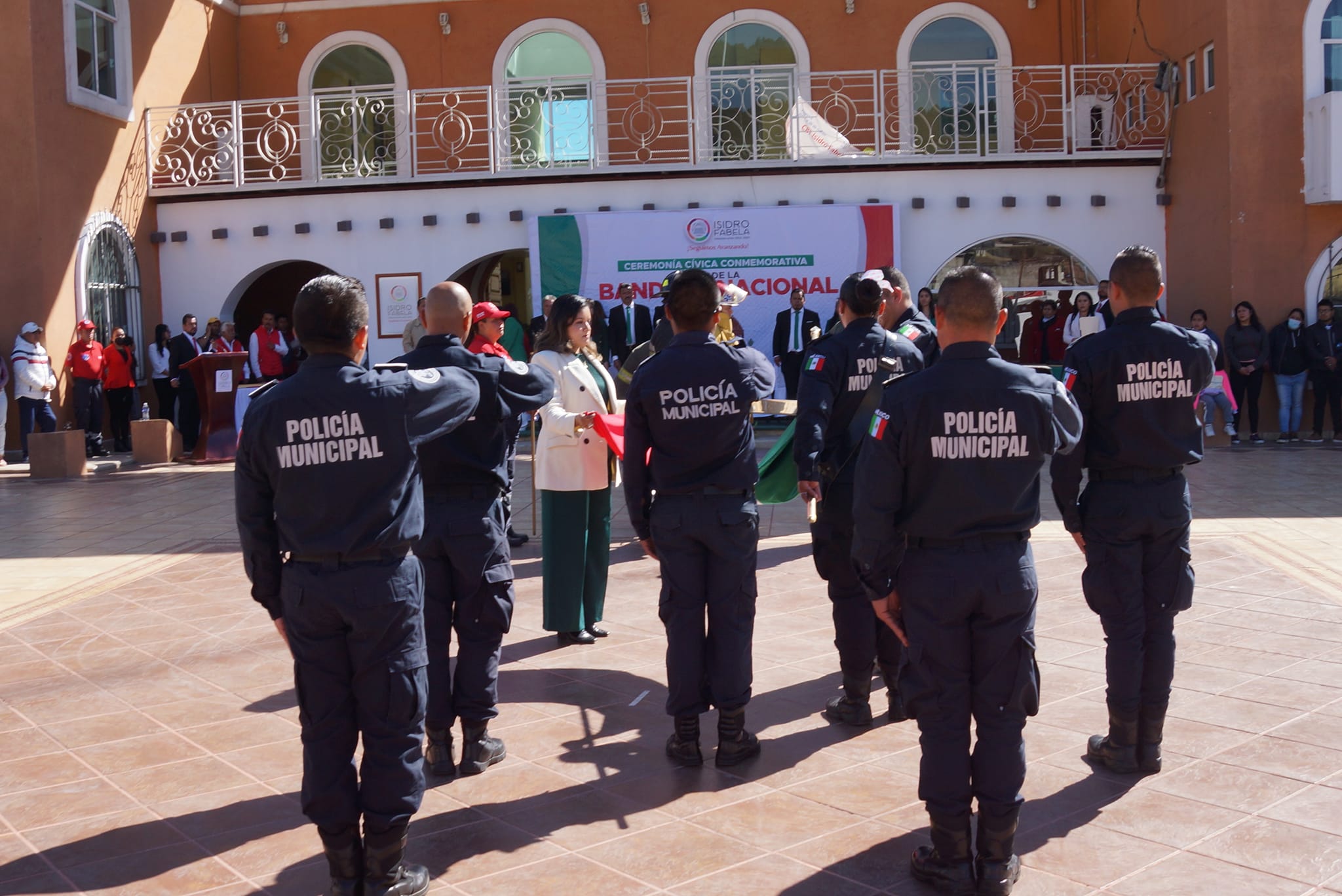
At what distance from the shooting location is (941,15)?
18.9 m

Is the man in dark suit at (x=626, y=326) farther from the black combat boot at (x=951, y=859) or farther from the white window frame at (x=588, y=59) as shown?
the black combat boot at (x=951, y=859)

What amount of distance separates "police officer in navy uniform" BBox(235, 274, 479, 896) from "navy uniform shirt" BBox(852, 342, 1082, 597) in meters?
1.33

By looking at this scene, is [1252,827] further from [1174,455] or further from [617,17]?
[617,17]

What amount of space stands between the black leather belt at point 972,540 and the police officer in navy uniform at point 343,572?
146 cm

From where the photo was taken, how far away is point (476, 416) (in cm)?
441

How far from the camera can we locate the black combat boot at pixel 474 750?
4500 millimetres

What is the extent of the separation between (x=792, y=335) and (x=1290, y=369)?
5922 millimetres

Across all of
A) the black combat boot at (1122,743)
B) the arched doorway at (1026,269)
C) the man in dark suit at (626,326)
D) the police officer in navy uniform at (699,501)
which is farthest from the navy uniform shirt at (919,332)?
the arched doorway at (1026,269)

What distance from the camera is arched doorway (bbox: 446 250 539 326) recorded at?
69.8ft

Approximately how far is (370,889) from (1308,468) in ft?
38.0

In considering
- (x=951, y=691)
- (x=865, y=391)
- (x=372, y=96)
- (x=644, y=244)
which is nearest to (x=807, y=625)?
(x=865, y=391)

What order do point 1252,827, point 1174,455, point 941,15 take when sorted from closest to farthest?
point 1252,827 < point 1174,455 < point 941,15

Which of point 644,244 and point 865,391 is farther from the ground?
point 644,244

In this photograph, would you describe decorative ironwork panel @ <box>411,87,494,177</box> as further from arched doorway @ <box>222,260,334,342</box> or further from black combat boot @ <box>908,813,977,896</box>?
black combat boot @ <box>908,813,977,896</box>
